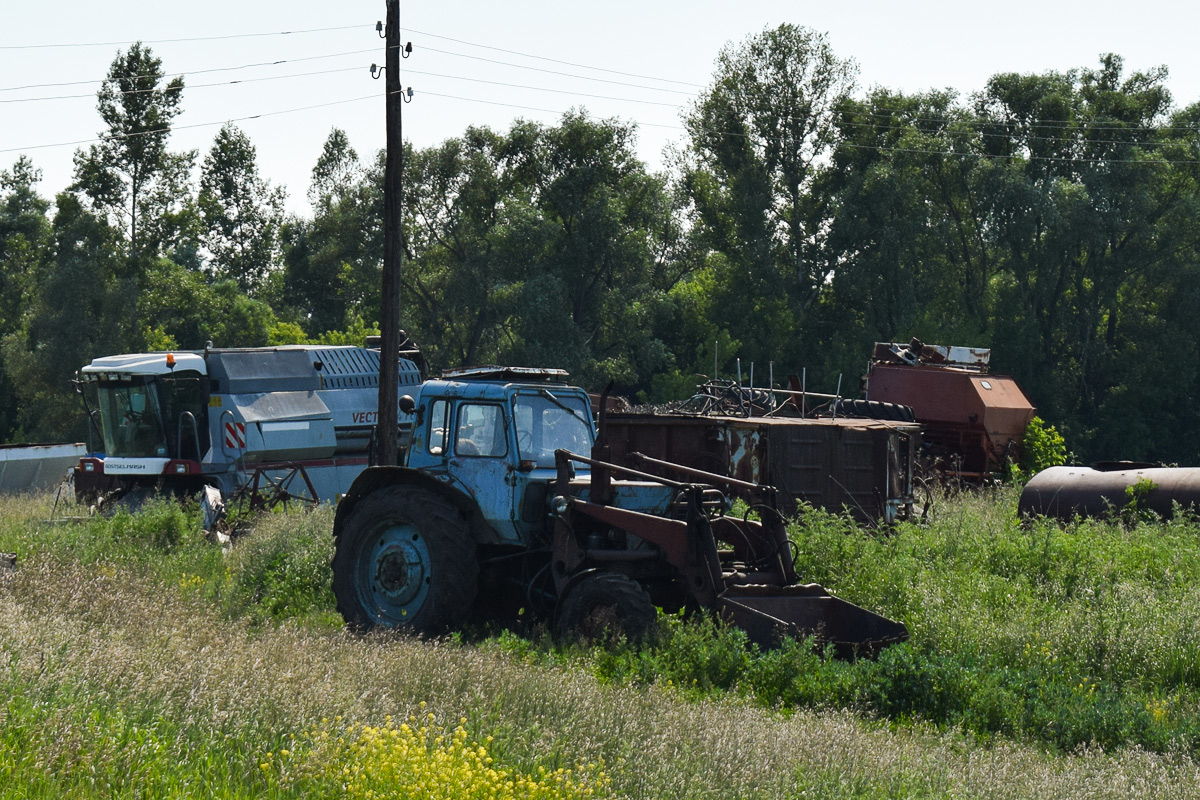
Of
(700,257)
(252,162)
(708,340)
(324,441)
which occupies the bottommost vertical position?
(324,441)

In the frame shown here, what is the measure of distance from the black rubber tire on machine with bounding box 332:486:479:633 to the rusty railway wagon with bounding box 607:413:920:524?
522 centimetres

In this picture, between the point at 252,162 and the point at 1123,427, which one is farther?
the point at 252,162

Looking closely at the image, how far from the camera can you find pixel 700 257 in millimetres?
52938

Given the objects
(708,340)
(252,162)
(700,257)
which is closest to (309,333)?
(252,162)

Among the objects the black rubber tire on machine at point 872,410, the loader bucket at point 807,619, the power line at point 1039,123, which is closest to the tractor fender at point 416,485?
the loader bucket at point 807,619

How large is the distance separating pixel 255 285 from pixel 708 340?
33.3 metres

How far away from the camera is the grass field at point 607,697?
16.4 ft

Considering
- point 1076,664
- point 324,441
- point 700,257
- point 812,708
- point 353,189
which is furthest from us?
point 700,257

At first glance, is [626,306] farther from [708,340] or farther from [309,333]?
[309,333]

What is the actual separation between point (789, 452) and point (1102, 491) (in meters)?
4.38

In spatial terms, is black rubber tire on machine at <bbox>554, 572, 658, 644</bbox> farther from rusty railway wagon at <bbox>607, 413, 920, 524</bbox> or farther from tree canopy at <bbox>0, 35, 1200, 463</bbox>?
tree canopy at <bbox>0, 35, 1200, 463</bbox>

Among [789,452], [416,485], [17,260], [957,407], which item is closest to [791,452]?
[789,452]

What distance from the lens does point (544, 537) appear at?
988cm

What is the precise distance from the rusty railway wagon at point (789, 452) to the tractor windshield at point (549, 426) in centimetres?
445
